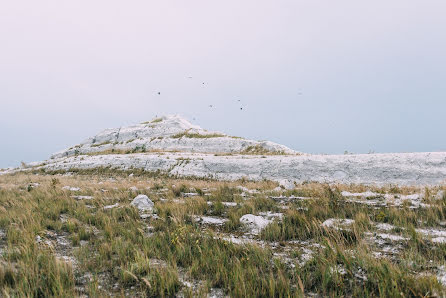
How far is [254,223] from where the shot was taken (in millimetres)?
5906

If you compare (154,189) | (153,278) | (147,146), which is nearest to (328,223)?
(153,278)

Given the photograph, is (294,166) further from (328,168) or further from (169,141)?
(169,141)

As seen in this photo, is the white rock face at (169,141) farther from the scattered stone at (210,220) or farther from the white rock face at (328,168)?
the scattered stone at (210,220)

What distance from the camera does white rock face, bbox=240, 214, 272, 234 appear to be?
5623 mm

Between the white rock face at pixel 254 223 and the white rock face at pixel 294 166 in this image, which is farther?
the white rock face at pixel 294 166

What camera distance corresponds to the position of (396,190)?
29.3ft

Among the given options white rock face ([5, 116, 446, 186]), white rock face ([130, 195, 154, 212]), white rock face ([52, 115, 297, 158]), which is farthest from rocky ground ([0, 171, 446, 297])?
white rock face ([52, 115, 297, 158])

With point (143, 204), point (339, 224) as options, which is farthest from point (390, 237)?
point (143, 204)

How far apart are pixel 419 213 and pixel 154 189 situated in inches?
427

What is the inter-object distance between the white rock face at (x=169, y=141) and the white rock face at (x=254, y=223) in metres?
28.1

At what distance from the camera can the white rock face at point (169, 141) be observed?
3859 cm

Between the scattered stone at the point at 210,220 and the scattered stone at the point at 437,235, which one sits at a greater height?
the scattered stone at the point at 437,235

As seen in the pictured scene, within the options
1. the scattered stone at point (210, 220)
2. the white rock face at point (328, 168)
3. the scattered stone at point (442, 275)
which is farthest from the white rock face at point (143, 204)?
the white rock face at point (328, 168)

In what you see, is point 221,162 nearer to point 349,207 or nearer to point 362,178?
point 362,178
